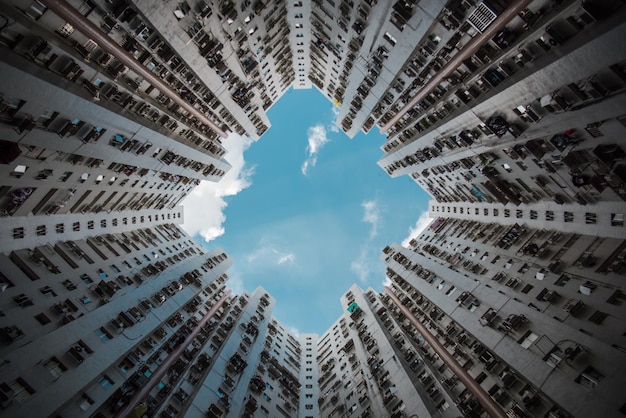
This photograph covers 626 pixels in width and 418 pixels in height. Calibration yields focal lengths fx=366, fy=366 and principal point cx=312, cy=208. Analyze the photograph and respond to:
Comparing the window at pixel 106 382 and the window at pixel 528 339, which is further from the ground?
the window at pixel 528 339

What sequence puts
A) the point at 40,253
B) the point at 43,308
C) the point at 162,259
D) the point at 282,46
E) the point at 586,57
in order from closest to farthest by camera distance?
1. the point at 586,57
2. the point at 43,308
3. the point at 40,253
4. the point at 162,259
5. the point at 282,46

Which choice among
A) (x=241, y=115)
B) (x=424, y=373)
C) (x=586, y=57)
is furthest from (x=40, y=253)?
(x=586, y=57)

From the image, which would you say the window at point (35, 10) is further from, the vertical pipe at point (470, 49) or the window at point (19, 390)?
→ the vertical pipe at point (470, 49)

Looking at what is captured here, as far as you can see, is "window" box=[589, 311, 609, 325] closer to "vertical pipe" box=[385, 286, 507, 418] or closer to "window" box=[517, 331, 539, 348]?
"window" box=[517, 331, 539, 348]

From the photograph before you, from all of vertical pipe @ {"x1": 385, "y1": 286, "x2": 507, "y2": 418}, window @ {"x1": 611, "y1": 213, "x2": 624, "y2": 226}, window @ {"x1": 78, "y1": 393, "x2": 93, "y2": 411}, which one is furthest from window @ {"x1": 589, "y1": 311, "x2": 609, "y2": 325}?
window @ {"x1": 78, "y1": 393, "x2": 93, "y2": 411}

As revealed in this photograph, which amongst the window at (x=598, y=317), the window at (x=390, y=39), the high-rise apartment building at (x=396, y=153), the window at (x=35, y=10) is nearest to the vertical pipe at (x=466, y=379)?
the high-rise apartment building at (x=396, y=153)

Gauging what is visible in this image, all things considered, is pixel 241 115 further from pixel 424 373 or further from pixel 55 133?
pixel 424 373
